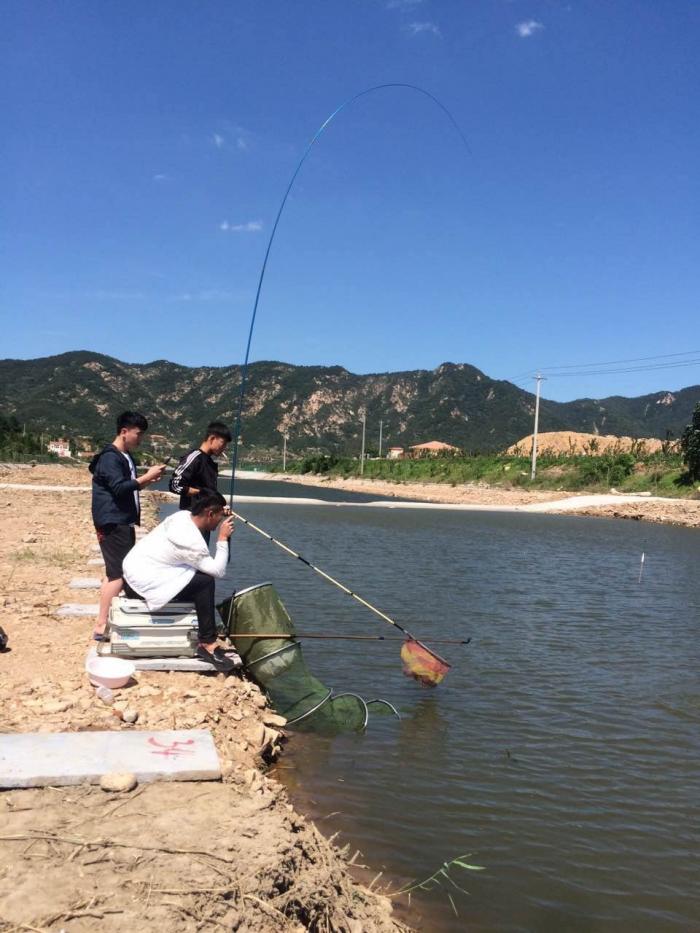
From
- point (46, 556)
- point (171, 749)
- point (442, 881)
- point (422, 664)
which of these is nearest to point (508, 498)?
point (46, 556)

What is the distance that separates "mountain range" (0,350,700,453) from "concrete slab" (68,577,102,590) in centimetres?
12293

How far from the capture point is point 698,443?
131 feet

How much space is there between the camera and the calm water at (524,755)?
4004 mm

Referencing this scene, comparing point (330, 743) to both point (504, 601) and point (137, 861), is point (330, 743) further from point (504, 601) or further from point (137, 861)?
point (504, 601)

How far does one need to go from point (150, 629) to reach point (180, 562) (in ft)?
1.73

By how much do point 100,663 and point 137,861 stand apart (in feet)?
7.25

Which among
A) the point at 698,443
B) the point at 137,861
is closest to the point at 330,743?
the point at 137,861

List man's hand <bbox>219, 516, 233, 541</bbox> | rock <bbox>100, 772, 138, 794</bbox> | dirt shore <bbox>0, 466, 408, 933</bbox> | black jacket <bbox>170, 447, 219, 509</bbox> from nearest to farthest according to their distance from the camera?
dirt shore <bbox>0, 466, 408, 933</bbox>, rock <bbox>100, 772, 138, 794</bbox>, man's hand <bbox>219, 516, 233, 541</bbox>, black jacket <bbox>170, 447, 219, 509</bbox>

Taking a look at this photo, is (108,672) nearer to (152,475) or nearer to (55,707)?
(55,707)

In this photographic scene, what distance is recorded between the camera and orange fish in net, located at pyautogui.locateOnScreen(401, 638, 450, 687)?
677 centimetres

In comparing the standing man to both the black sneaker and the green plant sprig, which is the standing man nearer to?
the black sneaker

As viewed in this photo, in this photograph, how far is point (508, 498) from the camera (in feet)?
158

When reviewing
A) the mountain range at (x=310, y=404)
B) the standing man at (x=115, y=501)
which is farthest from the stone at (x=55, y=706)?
the mountain range at (x=310, y=404)

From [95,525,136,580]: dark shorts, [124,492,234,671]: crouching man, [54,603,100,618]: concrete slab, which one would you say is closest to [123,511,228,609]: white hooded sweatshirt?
[124,492,234,671]: crouching man
